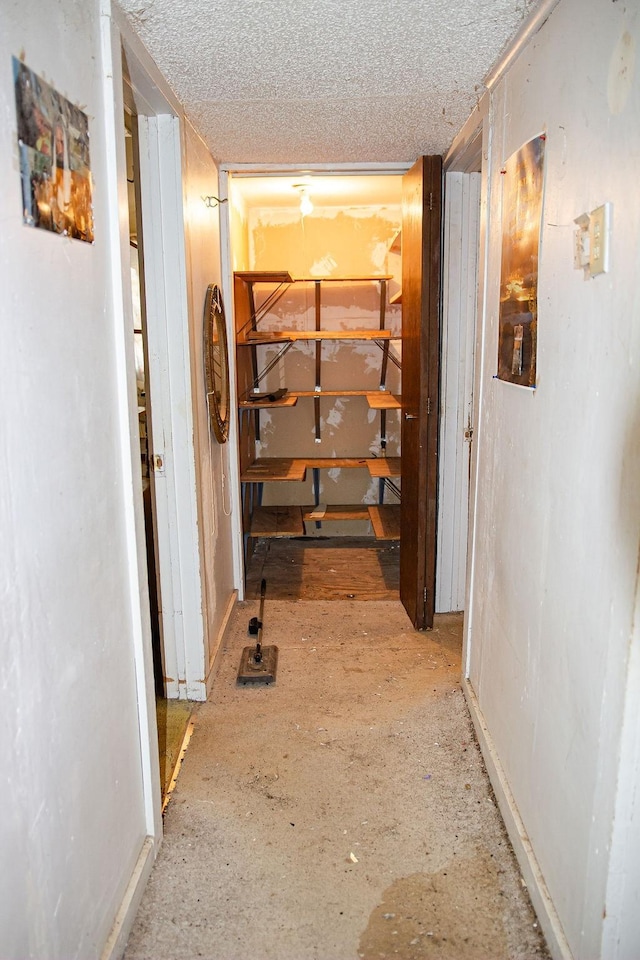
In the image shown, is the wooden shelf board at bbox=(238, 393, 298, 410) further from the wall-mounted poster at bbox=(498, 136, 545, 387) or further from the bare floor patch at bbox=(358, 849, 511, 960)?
the bare floor patch at bbox=(358, 849, 511, 960)

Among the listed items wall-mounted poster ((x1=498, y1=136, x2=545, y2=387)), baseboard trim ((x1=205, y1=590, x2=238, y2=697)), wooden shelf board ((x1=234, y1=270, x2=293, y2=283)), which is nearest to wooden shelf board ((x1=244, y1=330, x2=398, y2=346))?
wooden shelf board ((x1=234, y1=270, x2=293, y2=283))

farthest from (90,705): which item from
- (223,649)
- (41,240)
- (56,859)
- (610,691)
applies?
(223,649)

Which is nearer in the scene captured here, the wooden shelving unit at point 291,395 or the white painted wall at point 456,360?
the white painted wall at point 456,360

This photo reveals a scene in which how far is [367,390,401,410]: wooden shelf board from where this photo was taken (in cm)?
412

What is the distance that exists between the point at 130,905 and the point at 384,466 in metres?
3.14

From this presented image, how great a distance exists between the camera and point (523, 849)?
1.76 m

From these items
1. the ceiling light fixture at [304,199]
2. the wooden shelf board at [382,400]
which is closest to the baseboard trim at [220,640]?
the wooden shelf board at [382,400]

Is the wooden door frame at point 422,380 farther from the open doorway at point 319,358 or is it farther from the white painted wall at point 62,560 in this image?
the white painted wall at point 62,560

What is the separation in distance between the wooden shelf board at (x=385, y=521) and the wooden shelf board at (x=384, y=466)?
0.88 ft

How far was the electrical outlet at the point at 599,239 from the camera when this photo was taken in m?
1.22

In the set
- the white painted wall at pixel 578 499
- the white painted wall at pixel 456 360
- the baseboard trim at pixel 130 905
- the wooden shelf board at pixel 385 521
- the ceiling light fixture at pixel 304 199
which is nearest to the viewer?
the white painted wall at pixel 578 499

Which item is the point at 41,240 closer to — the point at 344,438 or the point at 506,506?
the point at 506,506

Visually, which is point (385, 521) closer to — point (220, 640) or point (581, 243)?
point (220, 640)

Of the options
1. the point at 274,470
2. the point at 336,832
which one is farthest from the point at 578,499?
the point at 274,470
